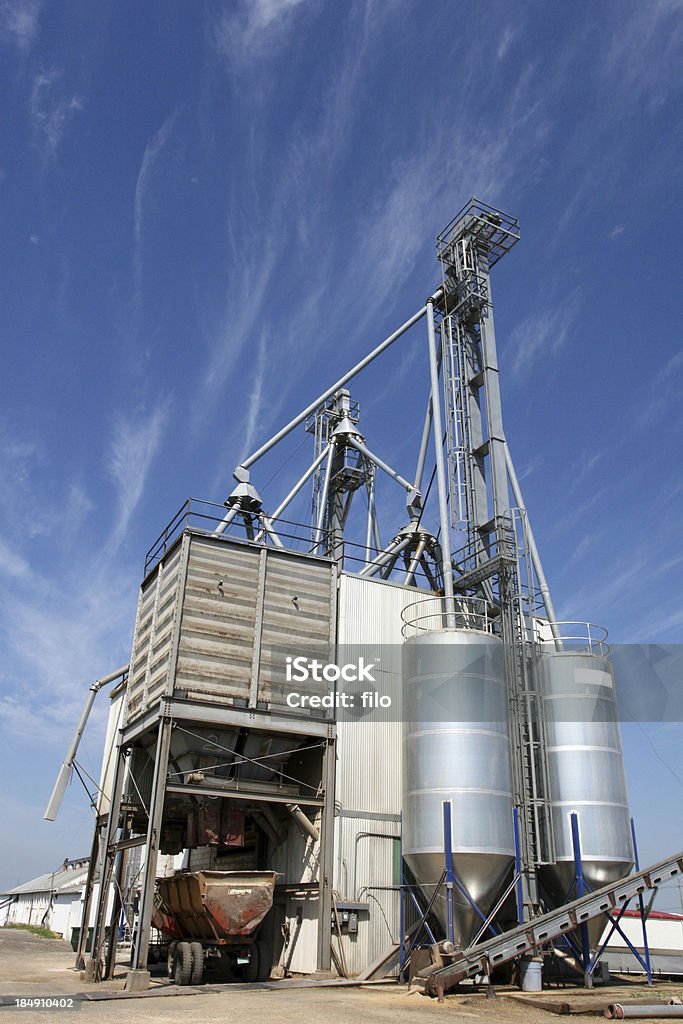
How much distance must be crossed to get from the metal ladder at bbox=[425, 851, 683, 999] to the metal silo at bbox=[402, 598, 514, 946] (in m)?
2.22

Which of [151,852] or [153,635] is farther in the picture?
[153,635]

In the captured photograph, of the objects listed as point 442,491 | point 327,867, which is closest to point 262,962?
point 327,867

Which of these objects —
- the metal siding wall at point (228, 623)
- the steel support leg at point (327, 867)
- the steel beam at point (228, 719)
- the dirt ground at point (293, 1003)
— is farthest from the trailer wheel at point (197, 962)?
the metal siding wall at point (228, 623)

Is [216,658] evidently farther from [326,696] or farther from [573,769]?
[573,769]

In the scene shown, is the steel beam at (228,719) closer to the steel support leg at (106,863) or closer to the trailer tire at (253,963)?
the steel support leg at (106,863)

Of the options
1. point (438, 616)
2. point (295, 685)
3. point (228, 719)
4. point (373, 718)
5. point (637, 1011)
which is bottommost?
point (637, 1011)

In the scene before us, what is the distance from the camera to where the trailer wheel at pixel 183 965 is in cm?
1850

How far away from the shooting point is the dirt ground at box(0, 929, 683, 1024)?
1297 cm

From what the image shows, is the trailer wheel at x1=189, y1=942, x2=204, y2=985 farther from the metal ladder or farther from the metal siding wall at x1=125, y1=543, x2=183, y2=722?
the metal siding wall at x1=125, y1=543, x2=183, y2=722

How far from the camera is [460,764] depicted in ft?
67.5

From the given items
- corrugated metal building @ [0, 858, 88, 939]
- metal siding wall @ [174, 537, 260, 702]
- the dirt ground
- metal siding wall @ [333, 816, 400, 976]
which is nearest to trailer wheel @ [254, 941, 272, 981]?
the dirt ground

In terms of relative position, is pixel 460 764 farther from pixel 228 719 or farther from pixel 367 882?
pixel 228 719

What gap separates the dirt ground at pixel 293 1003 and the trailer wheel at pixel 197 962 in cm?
73

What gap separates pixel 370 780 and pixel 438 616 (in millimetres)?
5929
